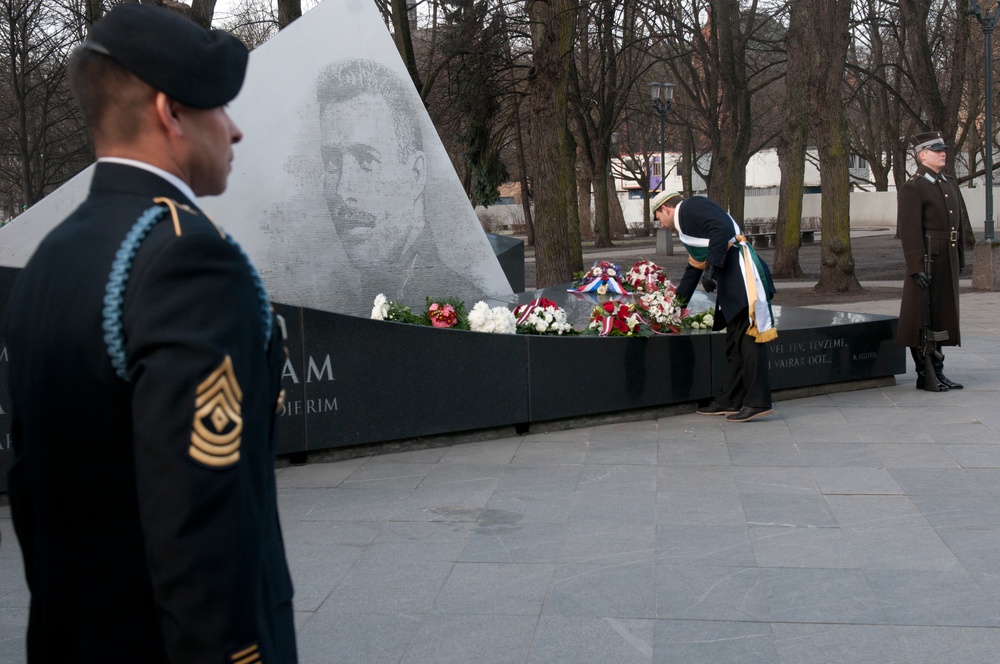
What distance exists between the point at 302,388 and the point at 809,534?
3408mm

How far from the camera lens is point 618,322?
866cm

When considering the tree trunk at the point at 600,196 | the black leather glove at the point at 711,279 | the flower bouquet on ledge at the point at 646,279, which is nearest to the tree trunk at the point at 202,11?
the flower bouquet on ledge at the point at 646,279

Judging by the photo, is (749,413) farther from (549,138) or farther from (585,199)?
(585,199)

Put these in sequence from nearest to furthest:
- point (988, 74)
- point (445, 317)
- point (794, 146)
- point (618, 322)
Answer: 1. point (445, 317)
2. point (618, 322)
3. point (988, 74)
4. point (794, 146)

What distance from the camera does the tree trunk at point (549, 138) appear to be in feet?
51.0

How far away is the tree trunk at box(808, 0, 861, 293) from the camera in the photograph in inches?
710

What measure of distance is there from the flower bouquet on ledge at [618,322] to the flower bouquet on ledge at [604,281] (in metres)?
1.34

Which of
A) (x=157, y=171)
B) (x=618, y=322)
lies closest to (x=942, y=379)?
(x=618, y=322)

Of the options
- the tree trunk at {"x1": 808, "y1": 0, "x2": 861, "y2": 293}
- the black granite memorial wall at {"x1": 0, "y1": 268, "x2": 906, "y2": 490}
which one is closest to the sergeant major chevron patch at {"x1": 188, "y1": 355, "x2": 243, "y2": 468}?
the black granite memorial wall at {"x1": 0, "y1": 268, "x2": 906, "y2": 490}

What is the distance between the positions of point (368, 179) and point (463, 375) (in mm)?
2376

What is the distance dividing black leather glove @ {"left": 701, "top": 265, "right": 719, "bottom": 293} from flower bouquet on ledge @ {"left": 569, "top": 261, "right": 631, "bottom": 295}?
4.36ft

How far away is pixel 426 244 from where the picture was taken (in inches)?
385

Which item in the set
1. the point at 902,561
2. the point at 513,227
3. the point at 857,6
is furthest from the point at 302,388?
the point at 513,227

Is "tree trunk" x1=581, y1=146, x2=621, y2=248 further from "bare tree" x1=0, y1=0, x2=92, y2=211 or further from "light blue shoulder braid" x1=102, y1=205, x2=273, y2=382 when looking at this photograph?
"light blue shoulder braid" x1=102, y1=205, x2=273, y2=382
